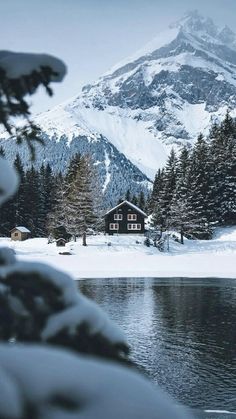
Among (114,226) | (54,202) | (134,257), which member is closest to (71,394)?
(134,257)

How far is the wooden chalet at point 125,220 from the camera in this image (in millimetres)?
73000

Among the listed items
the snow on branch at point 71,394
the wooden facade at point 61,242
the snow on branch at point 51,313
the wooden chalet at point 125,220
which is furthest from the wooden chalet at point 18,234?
the snow on branch at point 71,394

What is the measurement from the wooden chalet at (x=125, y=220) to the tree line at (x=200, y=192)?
2.55 meters

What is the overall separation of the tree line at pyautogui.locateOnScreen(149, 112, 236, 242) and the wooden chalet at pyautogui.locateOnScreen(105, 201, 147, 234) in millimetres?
2555

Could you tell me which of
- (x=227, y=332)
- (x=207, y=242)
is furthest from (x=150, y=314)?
(x=207, y=242)

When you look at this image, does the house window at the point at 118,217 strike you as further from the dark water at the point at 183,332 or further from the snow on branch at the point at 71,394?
the snow on branch at the point at 71,394

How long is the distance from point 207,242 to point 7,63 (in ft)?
211

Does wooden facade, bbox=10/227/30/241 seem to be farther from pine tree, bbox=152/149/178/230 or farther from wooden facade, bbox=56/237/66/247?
pine tree, bbox=152/149/178/230

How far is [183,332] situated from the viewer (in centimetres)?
2555

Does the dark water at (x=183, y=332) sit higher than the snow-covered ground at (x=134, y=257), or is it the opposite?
the snow-covered ground at (x=134, y=257)

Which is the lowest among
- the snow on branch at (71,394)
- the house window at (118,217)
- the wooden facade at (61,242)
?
the snow on branch at (71,394)

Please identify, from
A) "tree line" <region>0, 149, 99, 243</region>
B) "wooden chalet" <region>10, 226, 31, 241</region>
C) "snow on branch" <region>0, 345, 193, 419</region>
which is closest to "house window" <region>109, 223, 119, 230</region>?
"tree line" <region>0, 149, 99, 243</region>

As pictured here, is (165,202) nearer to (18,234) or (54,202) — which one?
(54,202)

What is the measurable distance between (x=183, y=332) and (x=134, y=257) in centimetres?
3386
